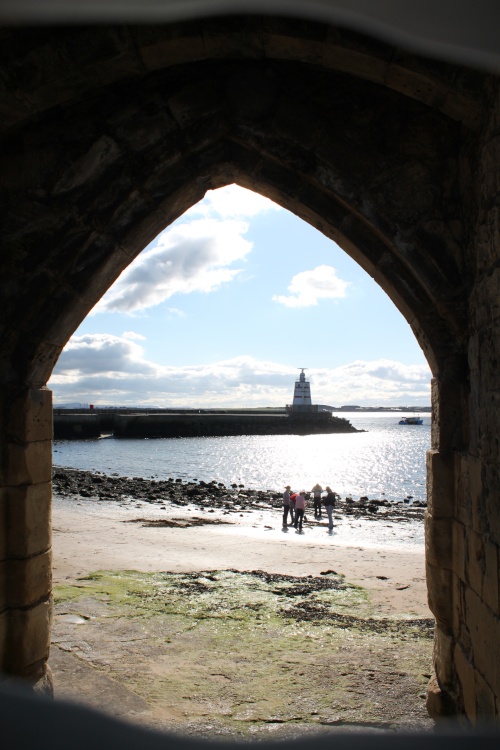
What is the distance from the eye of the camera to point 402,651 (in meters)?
5.15

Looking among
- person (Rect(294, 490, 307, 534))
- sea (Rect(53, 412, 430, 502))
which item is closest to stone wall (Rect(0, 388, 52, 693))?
person (Rect(294, 490, 307, 534))

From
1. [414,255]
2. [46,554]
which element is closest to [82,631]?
[46,554]

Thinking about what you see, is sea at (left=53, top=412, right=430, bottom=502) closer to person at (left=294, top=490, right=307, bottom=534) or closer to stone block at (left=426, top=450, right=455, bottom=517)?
person at (left=294, top=490, right=307, bottom=534)

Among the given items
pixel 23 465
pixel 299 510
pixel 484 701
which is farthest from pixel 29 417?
pixel 299 510

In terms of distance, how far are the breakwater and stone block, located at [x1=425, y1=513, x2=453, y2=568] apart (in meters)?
54.2

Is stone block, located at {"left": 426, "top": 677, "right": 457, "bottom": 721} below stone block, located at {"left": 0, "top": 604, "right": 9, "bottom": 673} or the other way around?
below

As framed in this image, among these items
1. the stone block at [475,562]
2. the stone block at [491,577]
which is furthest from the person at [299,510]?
the stone block at [491,577]

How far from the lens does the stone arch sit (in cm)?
345

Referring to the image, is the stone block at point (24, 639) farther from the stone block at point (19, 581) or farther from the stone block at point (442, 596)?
the stone block at point (442, 596)

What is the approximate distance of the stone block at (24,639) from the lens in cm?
348

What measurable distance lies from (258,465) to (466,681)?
4163 centimetres

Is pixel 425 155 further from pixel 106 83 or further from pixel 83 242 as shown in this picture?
pixel 83 242

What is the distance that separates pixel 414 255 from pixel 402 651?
139 inches

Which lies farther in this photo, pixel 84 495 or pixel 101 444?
pixel 101 444
